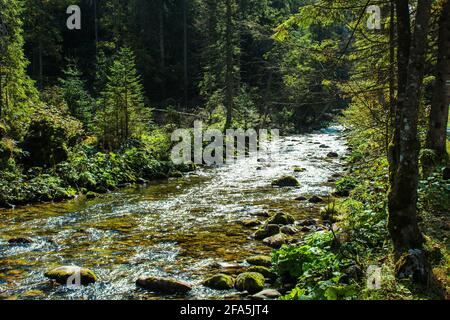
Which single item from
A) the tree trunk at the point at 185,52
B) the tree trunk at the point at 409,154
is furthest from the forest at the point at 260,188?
the tree trunk at the point at 185,52

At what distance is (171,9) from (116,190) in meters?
36.1

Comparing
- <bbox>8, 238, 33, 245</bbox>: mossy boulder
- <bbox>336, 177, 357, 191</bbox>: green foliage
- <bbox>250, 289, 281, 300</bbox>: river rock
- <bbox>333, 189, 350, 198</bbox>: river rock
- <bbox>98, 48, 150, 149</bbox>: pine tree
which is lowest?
<bbox>8, 238, 33, 245</bbox>: mossy boulder

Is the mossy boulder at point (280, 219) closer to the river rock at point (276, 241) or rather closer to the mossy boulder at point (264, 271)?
the river rock at point (276, 241)

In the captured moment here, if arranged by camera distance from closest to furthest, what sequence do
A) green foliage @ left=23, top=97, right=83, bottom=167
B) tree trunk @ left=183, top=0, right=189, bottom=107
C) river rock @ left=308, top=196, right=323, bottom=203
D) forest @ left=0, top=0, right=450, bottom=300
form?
forest @ left=0, top=0, right=450, bottom=300
river rock @ left=308, top=196, right=323, bottom=203
green foliage @ left=23, top=97, right=83, bottom=167
tree trunk @ left=183, top=0, right=189, bottom=107

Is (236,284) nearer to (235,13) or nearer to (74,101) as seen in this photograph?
(74,101)

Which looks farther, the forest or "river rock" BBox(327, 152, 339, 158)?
"river rock" BBox(327, 152, 339, 158)

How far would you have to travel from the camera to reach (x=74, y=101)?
81.5ft

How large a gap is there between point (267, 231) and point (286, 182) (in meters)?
7.14

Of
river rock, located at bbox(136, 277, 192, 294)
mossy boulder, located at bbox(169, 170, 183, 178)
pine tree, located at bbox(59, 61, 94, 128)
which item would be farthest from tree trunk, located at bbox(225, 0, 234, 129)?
river rock, located at bbox(136, 277, 192, 294)

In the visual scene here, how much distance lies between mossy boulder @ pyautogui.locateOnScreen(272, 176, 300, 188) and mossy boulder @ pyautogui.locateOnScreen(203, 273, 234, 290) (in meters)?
9.92

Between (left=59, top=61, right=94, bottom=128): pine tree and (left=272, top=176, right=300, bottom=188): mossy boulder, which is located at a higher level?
(left=59, top=61, right=94, bottom=128): pine tree

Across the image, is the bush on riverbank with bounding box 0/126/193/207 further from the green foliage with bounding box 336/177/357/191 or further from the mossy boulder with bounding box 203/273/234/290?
the mossy boulder with bounding box 203/273/234/290

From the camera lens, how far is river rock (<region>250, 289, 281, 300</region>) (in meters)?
6.80

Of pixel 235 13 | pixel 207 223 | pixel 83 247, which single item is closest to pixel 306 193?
pixel 207 223
